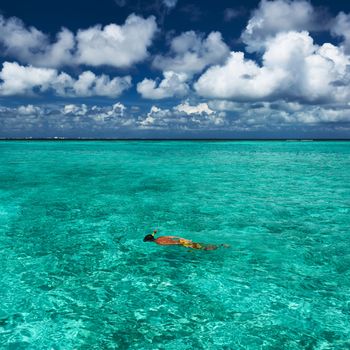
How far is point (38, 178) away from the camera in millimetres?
26906

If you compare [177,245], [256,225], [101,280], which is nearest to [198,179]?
[256,225]

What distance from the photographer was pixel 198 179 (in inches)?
1048

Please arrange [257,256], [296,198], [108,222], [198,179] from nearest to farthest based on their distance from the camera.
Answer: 1. [257,256]
2. [108,222]
3. [296,198]
4. [198,179]

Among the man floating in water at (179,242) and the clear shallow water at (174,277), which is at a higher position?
the man floating in water at (179,242)

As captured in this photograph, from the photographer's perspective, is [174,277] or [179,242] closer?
[174,277]

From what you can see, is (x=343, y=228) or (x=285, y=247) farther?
(x=343, y=228)

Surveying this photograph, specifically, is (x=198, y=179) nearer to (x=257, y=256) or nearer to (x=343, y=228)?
(x=343, y=228)

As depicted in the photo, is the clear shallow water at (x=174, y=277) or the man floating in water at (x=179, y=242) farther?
the man floating in water at (x=179, y=242)

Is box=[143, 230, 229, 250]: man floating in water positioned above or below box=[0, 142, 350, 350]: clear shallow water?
above

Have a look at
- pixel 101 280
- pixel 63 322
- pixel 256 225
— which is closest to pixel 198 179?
pixel 256 225

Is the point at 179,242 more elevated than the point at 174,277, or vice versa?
the point at 179,242

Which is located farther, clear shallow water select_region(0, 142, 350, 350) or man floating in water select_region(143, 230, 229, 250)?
man floating in water select_region(143, 230, 229, 250)

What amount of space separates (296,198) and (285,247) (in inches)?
352

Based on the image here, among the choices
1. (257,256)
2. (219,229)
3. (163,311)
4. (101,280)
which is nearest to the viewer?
(163,311)
